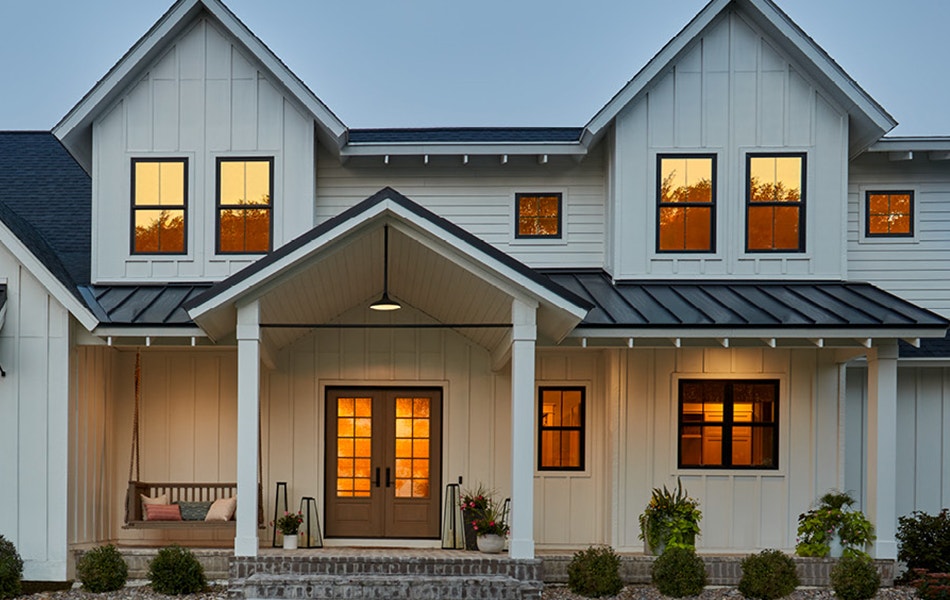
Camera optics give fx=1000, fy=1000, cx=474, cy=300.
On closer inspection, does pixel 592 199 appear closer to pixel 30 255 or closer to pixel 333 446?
pixel 333 446

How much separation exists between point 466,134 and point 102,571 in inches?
354

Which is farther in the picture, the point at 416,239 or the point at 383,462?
the point at 383,462

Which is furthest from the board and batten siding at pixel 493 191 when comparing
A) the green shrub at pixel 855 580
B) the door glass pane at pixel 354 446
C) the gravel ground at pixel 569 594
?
the green shrub at pixel 855 580

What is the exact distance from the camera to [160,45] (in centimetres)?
1388

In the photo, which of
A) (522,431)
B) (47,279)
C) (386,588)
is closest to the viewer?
(386,588)

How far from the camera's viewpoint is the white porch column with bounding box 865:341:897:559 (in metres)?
12.4

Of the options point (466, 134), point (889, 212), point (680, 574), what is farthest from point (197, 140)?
point (889, 212)

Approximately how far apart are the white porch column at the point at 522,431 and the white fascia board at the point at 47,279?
201 inches

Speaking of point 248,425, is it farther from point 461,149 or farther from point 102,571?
point 461,149

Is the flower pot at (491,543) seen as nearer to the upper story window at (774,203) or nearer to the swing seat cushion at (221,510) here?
the swing seat cushion at (221,510)

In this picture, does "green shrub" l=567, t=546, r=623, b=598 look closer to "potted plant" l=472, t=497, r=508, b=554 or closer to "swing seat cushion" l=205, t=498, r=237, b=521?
"potted plant" l=472, t=497, r=508, b=554

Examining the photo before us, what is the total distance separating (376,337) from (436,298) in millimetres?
1580

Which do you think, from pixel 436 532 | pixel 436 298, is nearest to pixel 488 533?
pixel 436 532

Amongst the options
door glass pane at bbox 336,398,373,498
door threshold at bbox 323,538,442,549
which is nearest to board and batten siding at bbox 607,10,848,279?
door glass pane at bbox 336,398,373,498
